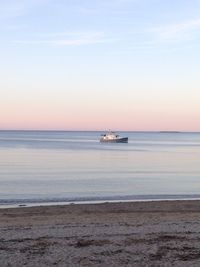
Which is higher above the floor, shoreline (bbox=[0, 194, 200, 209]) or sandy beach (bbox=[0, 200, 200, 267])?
sandy beach (bbox=[0, 200, 200, 267])

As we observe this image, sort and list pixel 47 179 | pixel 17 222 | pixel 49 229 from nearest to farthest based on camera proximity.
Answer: pixel 49 229, pixel 17 222, pixel 47 179

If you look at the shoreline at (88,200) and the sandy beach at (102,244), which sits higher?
the sandy beach at (102,244)

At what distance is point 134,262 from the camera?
9547 millimetres

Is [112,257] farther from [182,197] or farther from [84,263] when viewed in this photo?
[182,197]

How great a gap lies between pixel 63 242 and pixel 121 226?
2.89 meters

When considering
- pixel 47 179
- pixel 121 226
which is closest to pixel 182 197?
pixel 47 179

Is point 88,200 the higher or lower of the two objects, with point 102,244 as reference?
lower

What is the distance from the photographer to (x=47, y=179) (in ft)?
117

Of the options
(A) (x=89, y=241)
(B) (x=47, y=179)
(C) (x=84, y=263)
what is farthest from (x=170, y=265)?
(B) (x=47, y=179)

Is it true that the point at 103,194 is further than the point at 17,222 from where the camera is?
Yes

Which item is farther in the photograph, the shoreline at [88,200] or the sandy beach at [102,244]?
the shoreline at [88,200]

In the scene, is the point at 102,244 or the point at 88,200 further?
the point at 88,200

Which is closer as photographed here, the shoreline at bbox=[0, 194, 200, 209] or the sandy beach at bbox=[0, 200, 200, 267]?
the sandy beach at bbox=[0, 200, 200, 267]

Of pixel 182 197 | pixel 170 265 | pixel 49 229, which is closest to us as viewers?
pixel 170 265
